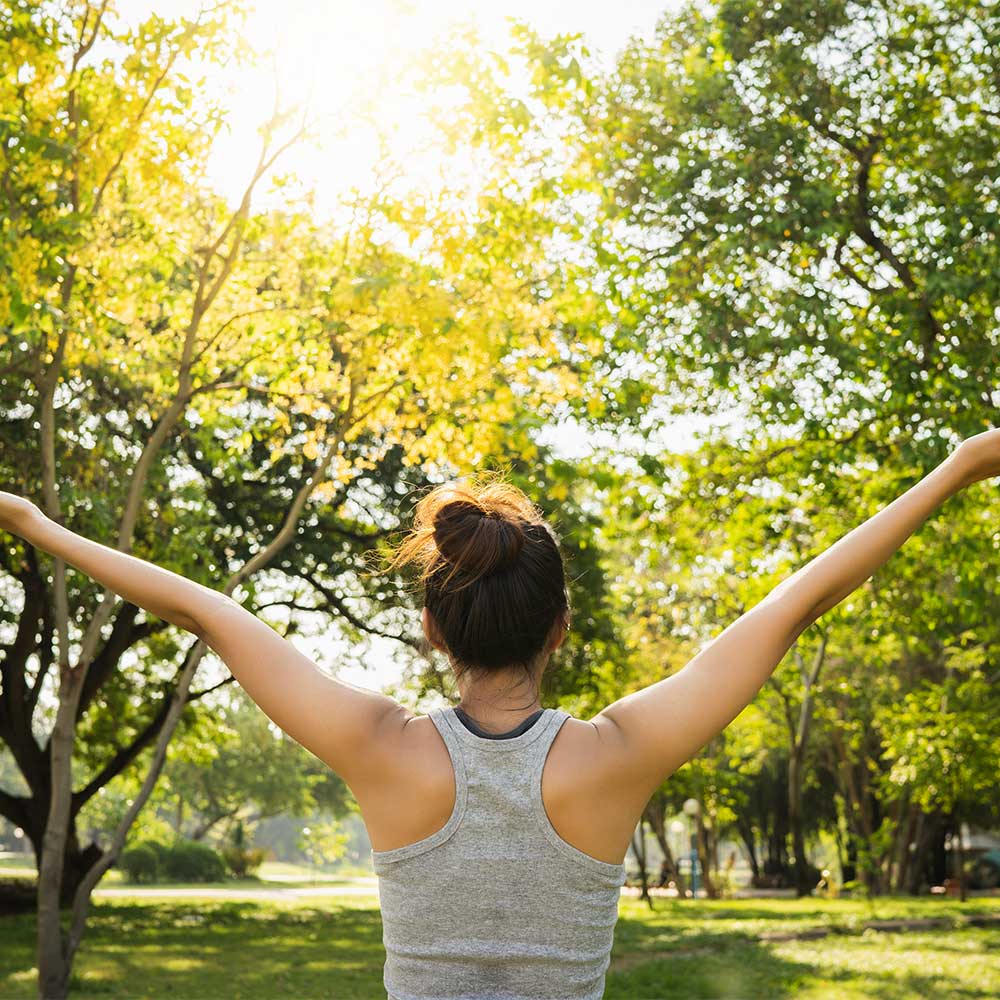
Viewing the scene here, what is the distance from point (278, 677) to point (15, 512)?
561mm

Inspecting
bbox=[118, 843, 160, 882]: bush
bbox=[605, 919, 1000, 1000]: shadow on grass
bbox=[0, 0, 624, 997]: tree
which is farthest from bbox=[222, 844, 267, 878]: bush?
bbox=[0, 0, 624, 997]: tree

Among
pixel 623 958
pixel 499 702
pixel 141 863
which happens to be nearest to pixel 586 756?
pixel 499 702

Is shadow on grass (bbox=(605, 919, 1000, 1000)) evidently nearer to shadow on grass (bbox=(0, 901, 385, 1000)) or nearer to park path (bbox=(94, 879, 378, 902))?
shadow on grass (bbox=(0, 901, 385, 1000))

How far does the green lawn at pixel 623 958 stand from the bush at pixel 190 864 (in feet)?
69.8

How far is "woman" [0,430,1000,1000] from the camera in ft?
5.55

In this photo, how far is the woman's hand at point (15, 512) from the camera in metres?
1.99

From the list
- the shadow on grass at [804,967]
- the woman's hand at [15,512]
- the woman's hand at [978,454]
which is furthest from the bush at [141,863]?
the woman's hand at [978,454]

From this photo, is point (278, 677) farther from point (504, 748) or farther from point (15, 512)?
point (15, 512)

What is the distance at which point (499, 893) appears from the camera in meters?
1.69

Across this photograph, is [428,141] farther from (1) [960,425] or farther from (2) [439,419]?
(1) [960,425]

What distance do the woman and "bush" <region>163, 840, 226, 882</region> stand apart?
46081mm

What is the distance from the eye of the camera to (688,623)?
29172 millimetres

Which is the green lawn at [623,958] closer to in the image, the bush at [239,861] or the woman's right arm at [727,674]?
the woman's right arm at [727,674]

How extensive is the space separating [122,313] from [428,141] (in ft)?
9.77
